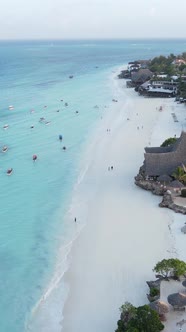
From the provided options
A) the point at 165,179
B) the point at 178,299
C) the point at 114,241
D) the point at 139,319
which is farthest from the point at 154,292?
the point at 165,179

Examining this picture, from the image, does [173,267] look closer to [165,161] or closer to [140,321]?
[140,321]

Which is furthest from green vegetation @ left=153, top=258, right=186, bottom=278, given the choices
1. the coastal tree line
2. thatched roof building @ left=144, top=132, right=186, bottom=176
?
thatched roof building @ left=144, top=132, right=186, bottom=176

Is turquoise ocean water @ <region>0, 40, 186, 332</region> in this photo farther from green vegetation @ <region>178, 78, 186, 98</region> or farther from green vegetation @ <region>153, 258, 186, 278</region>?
green vegetation @ <region>178, 78, 186, 98</region>

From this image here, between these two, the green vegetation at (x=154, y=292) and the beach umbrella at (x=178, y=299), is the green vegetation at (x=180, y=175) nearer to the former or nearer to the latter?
the green vegetation at (x=154, y=292)

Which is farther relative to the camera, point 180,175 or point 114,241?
point 180,175

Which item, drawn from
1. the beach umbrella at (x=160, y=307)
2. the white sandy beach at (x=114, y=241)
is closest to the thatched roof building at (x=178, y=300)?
the beach umbrella at (x=160, y=307)

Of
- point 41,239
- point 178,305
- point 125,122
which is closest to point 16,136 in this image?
point 125,122
